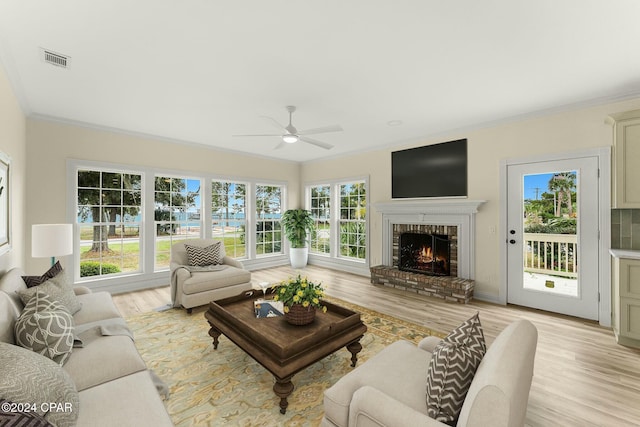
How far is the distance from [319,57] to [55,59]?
8.00ft

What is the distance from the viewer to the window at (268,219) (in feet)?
22.0

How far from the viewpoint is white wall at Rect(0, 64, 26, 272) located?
2666 millimetres

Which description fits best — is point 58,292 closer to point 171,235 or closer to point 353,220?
point 171,235

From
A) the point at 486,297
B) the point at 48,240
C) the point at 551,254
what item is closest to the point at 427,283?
the point at 486,297

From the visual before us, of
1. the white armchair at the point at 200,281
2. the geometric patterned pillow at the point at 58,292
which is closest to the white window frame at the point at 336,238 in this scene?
the white armchair at the point at 200,281

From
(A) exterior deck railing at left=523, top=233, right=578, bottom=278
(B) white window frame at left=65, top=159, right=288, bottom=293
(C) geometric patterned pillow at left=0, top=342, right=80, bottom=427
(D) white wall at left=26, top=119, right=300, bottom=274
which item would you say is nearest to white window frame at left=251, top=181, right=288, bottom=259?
(B) white window frame at left=65, top=159, right=288, bottom=293

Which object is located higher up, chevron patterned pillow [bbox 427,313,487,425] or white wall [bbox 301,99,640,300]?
white wall [bbox 301,99,640,300]

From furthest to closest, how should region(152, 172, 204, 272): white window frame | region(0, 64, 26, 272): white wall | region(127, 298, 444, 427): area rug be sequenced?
region(152, 172, 204, 272): white window frame, region(0, 64, 26, 272): white wall, region(127, 298, 444, 427): area rug

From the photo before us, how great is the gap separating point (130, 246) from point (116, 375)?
3864mm

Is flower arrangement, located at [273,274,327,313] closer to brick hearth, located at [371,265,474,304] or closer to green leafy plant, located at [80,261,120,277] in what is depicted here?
brick hearth, located at [371,265,474,304]

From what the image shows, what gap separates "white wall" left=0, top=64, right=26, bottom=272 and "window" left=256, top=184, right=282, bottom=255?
12.7ft

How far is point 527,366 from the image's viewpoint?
4.05 ft

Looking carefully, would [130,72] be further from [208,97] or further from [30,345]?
[30,345]

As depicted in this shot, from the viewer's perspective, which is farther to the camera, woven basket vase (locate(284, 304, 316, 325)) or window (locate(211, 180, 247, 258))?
window (locate(211, 180, 247, 258))
